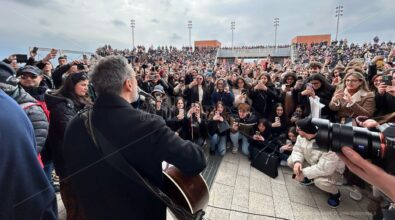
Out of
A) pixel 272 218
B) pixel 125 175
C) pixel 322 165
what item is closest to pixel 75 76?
pixel 125 175

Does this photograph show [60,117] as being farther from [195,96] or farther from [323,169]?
[195,96]

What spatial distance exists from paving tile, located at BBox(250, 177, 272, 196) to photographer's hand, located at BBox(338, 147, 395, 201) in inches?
108

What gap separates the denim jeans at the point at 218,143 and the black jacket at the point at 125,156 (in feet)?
11.7

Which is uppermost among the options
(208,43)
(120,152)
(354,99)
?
(208,43)

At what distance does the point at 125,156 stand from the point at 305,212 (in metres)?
2.94

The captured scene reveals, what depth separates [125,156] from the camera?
1.22m

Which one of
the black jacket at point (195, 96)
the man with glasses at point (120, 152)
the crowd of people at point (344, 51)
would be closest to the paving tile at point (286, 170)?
the black jacket at point (195, 96)

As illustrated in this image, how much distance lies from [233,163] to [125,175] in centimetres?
356

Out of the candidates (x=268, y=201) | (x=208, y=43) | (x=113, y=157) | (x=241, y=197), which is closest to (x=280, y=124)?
(x=268, y=201)

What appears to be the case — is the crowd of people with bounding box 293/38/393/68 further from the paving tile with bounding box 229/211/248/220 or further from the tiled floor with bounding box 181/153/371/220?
the paving tile with bounding box 229/211/248/220

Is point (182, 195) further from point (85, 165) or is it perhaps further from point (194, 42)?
point (194, 42)

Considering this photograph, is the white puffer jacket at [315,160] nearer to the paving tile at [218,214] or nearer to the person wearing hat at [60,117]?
the paving tile at [218,214]

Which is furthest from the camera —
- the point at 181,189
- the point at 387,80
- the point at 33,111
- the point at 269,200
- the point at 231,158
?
the point at 231,158

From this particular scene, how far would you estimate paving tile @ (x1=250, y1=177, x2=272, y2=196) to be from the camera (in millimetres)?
3557
